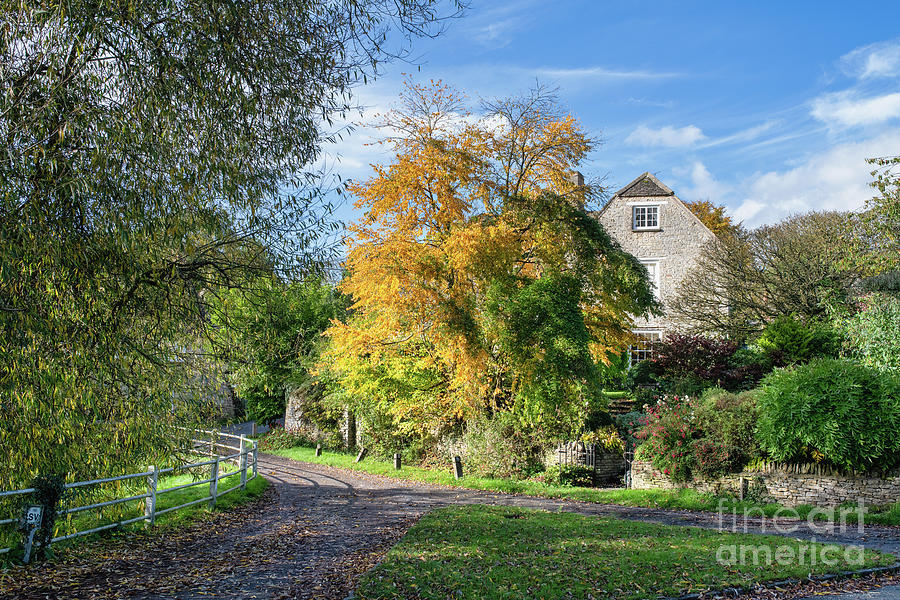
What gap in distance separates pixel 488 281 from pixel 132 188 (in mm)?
11790

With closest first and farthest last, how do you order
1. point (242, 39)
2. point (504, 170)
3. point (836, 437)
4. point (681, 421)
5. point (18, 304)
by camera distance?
point (18, 304) < point (242, 39) < point (836, 437) < point (681, 421) < point (504, 170)

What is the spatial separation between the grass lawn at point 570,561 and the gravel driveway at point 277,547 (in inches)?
23.6

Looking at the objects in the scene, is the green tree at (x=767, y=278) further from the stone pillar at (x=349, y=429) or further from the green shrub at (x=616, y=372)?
the stone pillar at (x=349, y=429)

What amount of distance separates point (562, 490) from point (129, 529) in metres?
9.35

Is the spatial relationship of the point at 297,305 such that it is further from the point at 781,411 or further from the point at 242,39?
the point at 242,39

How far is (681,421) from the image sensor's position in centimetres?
1512

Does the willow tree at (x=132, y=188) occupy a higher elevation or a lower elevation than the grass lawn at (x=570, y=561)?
higher

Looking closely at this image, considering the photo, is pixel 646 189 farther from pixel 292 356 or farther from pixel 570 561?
pixel 570 561

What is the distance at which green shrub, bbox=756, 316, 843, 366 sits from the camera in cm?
2195

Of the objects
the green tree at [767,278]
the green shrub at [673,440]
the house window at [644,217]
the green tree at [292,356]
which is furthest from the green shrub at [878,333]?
the green tree at [292,356]

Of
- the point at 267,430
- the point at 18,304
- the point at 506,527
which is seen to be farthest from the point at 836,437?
the point at 267,430

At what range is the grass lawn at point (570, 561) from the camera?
6.98 meters

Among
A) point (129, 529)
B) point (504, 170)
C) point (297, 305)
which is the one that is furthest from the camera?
point (297, 305)

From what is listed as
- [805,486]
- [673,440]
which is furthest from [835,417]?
[673,440]
